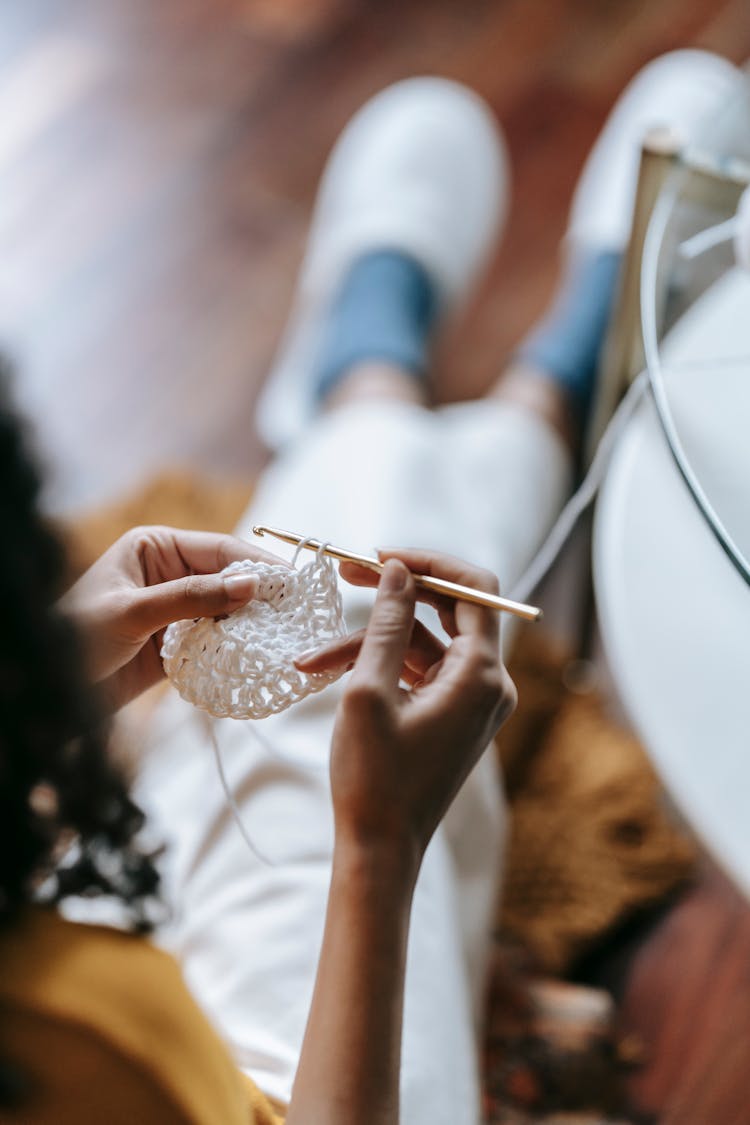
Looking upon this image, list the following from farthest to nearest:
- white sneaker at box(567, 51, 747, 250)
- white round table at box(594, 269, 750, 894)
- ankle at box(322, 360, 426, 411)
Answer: white sneaker at box(567, 51, 747, 250) → ankle at box(322, 360, 426, 411) → white round table at box(594, 269, 750, 894)

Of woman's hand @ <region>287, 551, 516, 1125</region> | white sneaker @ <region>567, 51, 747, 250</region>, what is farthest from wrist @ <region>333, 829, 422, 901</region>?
white sneaker @ <region>567, 51, 747, 250</region>

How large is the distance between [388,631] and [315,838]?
22cm

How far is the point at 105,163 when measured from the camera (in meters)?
1.39

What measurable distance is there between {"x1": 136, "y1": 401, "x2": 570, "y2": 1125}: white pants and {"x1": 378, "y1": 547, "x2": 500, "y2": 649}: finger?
1.3 inches

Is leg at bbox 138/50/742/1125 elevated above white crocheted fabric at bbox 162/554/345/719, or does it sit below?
below

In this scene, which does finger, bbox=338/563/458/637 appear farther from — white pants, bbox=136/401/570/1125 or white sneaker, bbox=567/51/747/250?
white sneaker, bbox=567/51/747/250

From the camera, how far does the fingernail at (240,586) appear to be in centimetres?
36

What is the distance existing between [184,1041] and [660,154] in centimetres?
49

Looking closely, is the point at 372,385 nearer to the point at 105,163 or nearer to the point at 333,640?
the point at 333,640

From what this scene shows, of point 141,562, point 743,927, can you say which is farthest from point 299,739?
point 743,927

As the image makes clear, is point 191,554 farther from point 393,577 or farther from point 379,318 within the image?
point 379,318

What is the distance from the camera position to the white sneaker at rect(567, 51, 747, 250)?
1.00m

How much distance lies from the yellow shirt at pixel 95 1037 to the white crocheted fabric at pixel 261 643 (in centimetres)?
9

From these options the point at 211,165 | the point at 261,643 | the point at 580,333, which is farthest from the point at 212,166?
the point at 261,643
